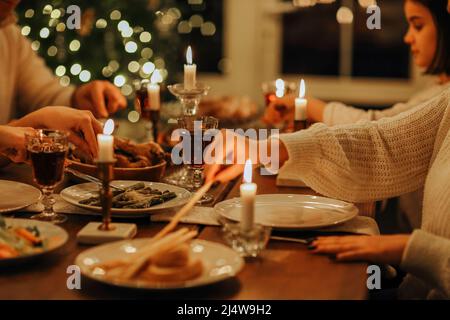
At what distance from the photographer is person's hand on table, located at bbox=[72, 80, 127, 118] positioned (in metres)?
2.66

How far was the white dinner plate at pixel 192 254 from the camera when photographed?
1.27 meters

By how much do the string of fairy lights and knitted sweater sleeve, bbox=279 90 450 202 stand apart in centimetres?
209

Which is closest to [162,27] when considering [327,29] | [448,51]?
[327,29]

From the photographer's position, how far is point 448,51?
2861 mm

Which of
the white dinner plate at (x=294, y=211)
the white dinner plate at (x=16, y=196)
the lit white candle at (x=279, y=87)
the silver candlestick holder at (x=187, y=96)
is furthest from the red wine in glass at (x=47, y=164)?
the lit white candle at (x=279, y=87)

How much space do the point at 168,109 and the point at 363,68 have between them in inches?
80.7

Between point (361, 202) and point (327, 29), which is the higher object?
point (327, 29)

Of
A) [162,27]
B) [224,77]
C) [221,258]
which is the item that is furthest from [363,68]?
[221,258]

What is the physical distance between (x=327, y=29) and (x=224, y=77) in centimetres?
76

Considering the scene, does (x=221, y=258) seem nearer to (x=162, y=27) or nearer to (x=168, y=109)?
(x=168, y=109)

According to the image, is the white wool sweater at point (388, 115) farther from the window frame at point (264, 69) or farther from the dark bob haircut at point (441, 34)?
the window frame at point (264, 69)
